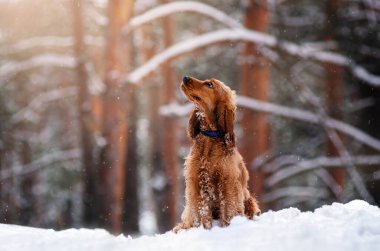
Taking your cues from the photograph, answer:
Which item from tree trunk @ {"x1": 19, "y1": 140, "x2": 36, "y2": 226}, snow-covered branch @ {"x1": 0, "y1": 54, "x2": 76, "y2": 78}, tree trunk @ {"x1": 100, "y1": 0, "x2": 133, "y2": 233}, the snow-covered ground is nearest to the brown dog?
the snow-covered ground

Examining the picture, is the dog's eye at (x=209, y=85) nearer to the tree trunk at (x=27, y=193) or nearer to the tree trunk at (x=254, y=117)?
the tree trunk at (x=254, y=117)

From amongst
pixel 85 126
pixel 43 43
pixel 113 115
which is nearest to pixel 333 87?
pixel 113 115

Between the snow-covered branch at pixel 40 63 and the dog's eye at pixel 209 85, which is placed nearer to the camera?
the dog's eye at pixel 209 85

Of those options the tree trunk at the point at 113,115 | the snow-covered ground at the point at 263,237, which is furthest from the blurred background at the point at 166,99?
the snow-covered ground at the point at 263,237

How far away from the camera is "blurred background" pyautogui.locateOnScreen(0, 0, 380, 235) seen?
14961 millimetres

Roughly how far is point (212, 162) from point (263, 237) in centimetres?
101

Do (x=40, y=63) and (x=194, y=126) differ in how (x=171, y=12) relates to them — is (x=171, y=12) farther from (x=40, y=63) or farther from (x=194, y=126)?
(x=194, y=126)

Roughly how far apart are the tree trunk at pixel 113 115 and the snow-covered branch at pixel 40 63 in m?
2.72

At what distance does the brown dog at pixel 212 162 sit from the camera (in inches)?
245

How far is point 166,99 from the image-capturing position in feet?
61.2

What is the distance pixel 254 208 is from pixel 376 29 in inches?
459

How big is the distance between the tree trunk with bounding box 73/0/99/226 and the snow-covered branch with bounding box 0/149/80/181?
18.0ft

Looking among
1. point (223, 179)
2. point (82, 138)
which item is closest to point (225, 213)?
point (223, 179)

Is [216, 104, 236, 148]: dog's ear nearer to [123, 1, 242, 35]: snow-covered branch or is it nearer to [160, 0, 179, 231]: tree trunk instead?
[123, 1, 242, 35]: snow-covered branch
